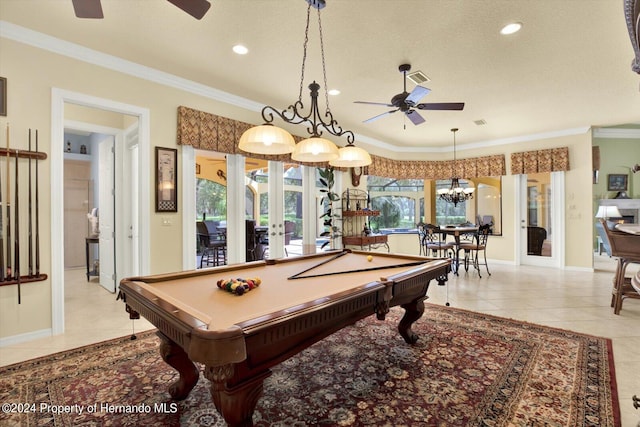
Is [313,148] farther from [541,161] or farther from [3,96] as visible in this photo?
[541,161]

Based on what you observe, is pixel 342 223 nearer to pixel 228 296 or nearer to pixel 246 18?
pixel 246 18

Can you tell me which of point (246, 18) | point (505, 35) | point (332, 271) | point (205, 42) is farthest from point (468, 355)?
point (205, 42)

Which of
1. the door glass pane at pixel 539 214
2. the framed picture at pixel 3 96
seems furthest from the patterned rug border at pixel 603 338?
the framed picture at pixel 3 96

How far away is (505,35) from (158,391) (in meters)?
4.07

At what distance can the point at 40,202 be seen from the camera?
298 cm

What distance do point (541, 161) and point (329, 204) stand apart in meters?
4.48

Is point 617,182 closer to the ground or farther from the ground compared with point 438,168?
closer to the ground

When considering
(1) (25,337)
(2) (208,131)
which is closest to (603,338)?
(2) (208,131)

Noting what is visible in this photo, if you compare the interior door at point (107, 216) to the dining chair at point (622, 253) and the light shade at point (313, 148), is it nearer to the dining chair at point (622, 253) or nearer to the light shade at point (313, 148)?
the light shade at point (313, 148)

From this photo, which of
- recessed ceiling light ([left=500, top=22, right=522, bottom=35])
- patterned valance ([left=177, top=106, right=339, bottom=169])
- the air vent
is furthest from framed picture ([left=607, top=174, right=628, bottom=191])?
patterned valance ([left=177, top=106, right=339, bottom=169])

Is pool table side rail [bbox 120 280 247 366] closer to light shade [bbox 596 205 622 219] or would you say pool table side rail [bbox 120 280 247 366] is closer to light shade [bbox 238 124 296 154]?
light shade [bbox 238 124 296 154]

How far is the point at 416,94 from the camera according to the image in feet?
10.8

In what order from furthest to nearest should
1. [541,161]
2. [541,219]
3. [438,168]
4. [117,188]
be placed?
1. [438,168]
2. [541,219]
3. [541,161]
4. [117,188]

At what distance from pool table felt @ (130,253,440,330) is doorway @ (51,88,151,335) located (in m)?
1.81
